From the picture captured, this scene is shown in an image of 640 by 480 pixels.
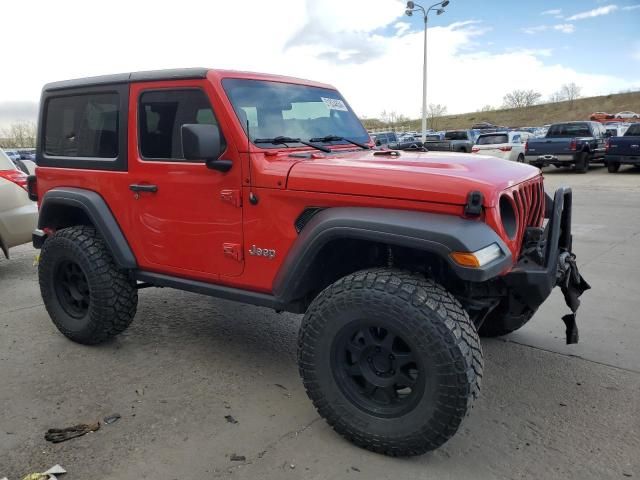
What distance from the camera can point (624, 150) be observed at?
17172mm

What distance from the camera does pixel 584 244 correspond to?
23.5 feet

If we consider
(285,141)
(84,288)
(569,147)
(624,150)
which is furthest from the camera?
(569,147)

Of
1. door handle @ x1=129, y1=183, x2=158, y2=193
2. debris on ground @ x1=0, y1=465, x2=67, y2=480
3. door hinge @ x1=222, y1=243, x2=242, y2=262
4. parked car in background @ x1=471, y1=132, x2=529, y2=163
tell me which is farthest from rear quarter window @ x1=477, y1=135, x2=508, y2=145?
debris on ground @ x1=0, y1=465, x2=67, y2=480

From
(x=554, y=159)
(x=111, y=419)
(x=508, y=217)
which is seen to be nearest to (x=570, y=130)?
(x=554, y=159)

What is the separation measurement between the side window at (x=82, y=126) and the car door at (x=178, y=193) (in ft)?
0.81

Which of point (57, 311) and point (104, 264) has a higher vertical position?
point (104, 264)

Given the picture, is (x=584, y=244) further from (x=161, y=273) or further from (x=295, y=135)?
(x=161, y=273)

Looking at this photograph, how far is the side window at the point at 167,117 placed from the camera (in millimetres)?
3285

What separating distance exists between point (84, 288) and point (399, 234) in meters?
2.68

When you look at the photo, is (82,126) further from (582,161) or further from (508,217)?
(582,161)

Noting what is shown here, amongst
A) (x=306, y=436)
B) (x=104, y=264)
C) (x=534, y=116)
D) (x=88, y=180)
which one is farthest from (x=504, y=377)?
(x=534, y=116)

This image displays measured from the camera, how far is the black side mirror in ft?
9.31

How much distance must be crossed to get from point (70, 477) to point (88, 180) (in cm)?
207

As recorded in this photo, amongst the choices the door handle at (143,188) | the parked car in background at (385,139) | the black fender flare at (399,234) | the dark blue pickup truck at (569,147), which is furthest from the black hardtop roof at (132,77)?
the dark blue pickup truck at (569,147)
